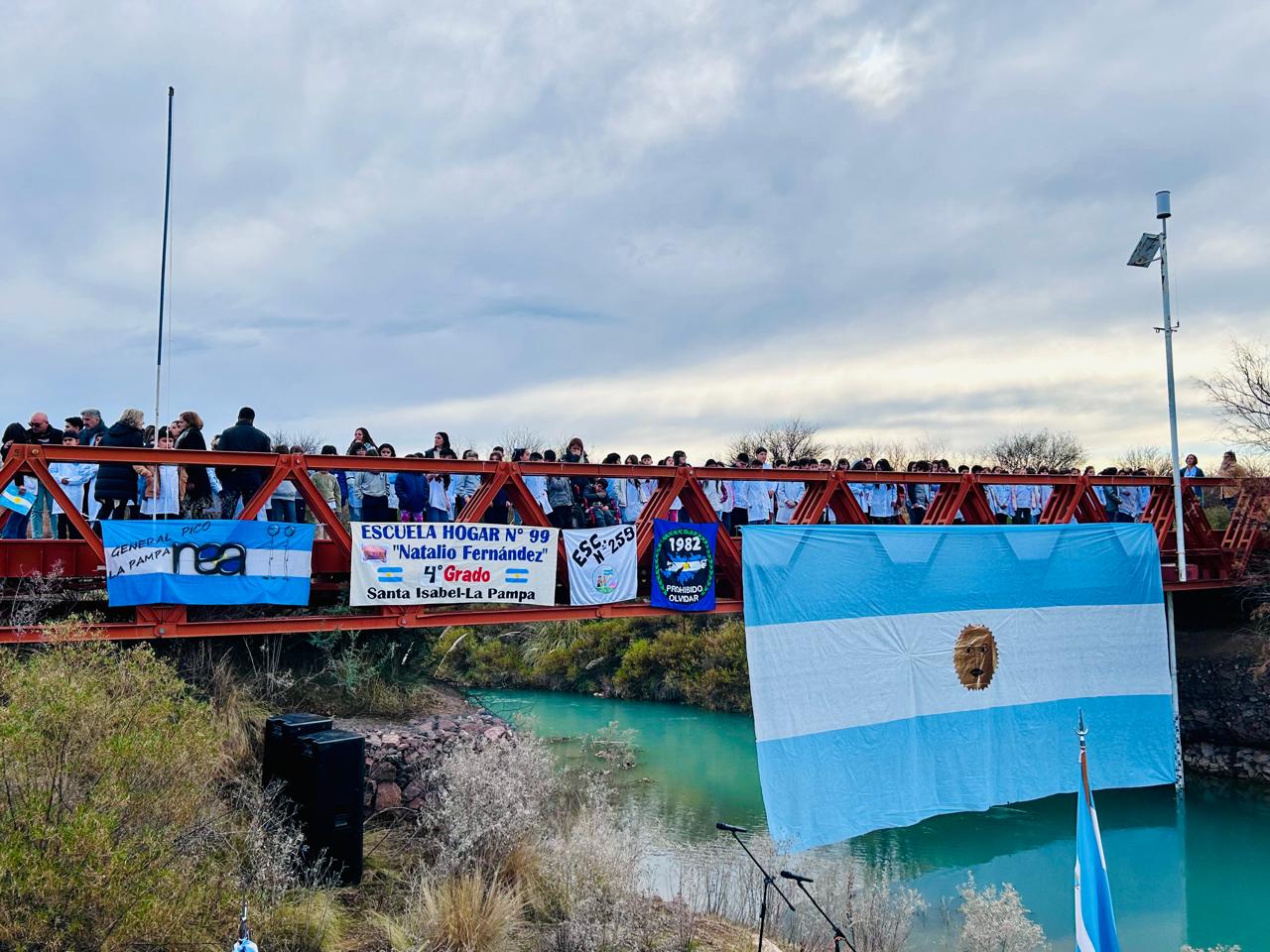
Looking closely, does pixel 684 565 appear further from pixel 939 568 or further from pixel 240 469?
pixel 240 469

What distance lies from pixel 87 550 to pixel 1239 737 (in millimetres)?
18090

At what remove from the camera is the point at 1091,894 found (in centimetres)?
633

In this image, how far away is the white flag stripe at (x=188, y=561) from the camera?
819cm

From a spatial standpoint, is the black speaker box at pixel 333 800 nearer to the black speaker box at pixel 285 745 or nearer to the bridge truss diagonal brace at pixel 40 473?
the black speaker box at pixel 285 745

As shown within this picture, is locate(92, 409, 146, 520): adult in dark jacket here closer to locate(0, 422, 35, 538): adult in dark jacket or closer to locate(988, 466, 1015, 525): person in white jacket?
locate(0, 422, 35, 538): adult in dark jacket

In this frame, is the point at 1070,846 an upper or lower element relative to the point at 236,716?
lower

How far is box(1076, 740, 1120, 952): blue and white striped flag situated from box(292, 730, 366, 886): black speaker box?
5.19m

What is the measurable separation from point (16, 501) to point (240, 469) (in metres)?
1.83

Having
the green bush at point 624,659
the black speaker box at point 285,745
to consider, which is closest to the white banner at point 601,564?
the black speaker box at point 285,745

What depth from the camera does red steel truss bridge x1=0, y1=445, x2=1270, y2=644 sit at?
8.19 m

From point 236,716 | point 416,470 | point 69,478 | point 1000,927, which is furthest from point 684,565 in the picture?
point 69,478

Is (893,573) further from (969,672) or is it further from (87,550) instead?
(87,550)

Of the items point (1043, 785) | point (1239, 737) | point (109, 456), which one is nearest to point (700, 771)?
point (1043, 785)

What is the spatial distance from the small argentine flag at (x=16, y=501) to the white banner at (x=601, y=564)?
486cm
